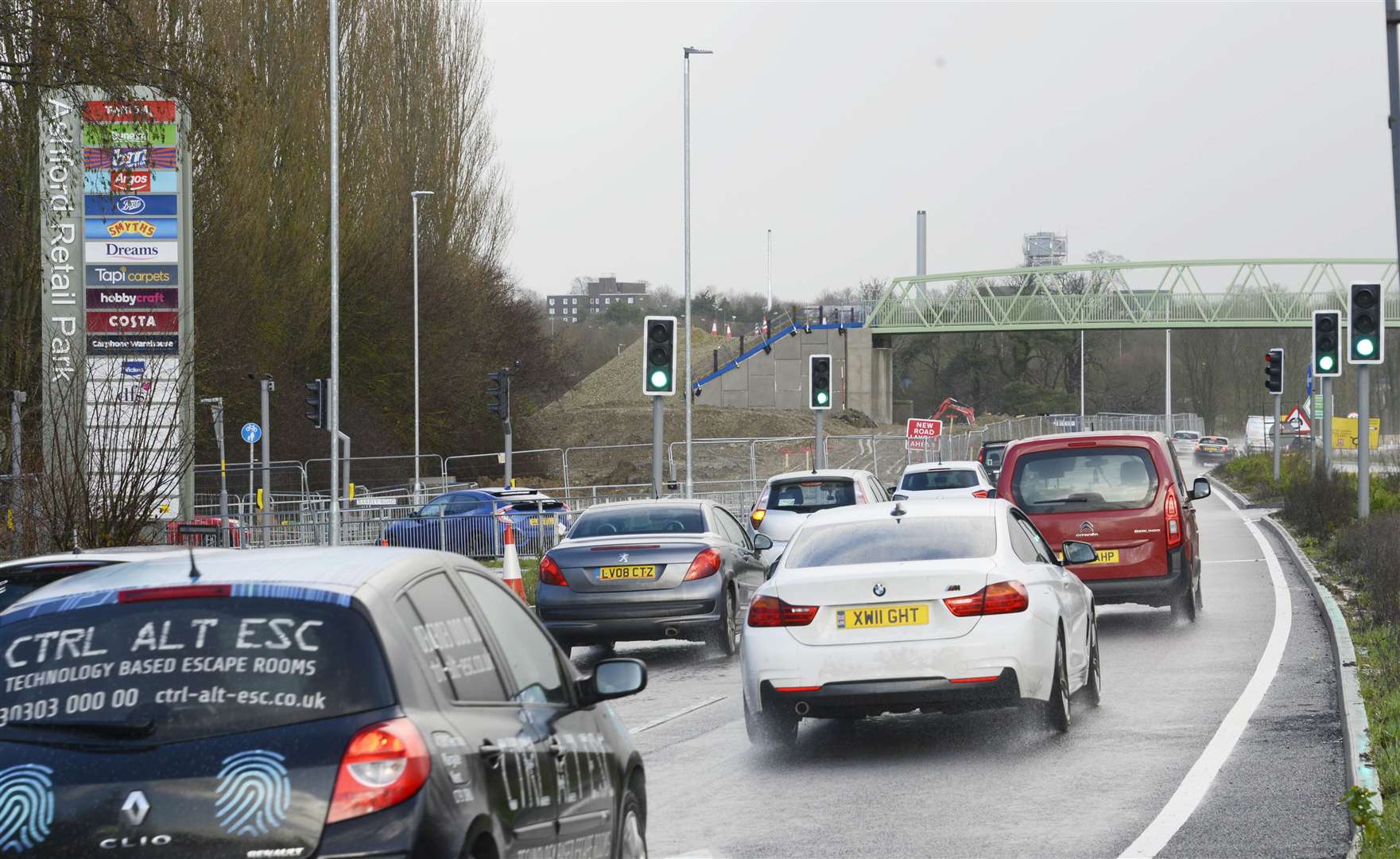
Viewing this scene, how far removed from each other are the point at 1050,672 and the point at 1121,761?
843 millimetres

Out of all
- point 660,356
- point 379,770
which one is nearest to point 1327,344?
point 660,356

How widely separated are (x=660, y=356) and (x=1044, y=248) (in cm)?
10294

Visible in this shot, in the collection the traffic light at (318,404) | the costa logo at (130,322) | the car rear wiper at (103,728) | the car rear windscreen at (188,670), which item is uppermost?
the costa logo at (130,322)

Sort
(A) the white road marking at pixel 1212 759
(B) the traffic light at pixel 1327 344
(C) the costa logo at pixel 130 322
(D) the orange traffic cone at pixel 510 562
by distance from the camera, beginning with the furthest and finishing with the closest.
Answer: (B) the traffic light at pixel 1327 344
(C) the costa logo at pixel 130 322
(D) the orange traffic cone at pixel 510 562
(A) the white road marking at pixel 1212 759

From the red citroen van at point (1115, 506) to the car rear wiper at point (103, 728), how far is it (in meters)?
13.8

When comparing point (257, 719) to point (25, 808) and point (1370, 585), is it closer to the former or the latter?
point (25, 808)

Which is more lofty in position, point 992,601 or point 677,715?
point 992,601

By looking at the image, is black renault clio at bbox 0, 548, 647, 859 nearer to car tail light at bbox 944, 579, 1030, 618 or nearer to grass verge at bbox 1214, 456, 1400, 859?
grass verge at bbox 1214, 456, 1400, 859

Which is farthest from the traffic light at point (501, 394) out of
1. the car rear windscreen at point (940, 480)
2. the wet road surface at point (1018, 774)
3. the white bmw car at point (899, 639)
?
the white bmw car at point (899, 639)

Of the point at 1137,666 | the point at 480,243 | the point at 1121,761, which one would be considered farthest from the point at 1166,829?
the point at 480,243

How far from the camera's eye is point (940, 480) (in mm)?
30531

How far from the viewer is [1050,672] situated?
10.8 m

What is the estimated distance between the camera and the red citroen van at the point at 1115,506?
57.1 ft

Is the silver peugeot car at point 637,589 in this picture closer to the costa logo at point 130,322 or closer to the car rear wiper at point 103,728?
the car rear wiper at point 103,728
